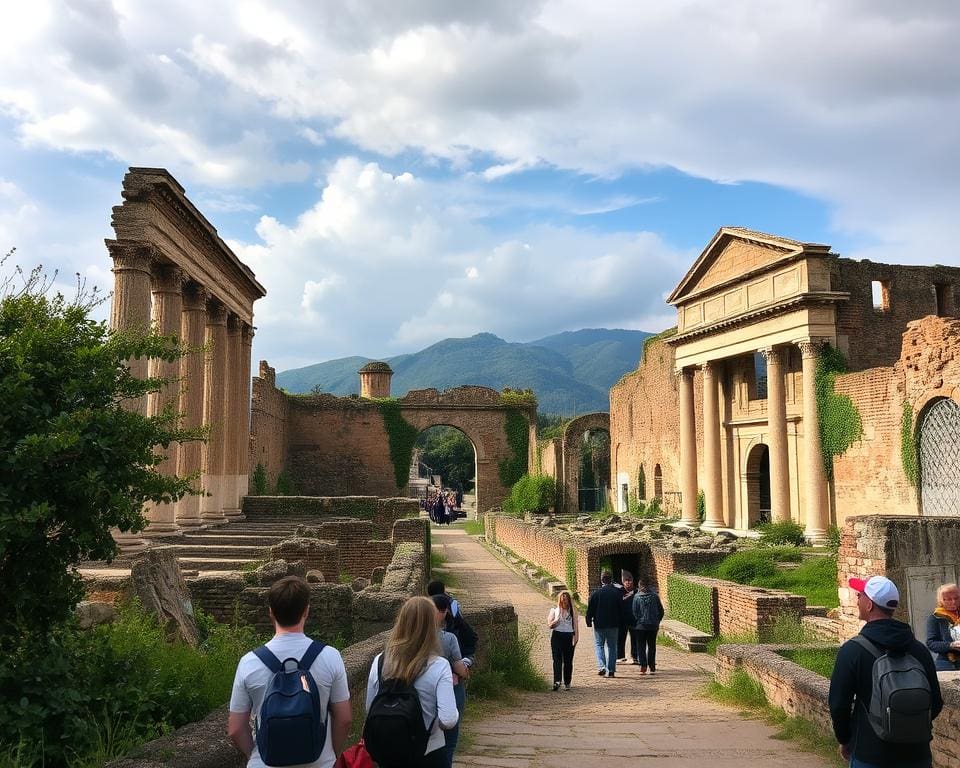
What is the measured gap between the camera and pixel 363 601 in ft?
27.1

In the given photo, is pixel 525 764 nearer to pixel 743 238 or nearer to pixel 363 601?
pixel 363 601

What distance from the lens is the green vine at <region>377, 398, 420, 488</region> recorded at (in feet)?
150

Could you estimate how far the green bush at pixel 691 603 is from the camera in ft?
46.3

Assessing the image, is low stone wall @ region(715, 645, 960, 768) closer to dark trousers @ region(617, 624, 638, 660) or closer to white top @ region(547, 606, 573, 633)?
white top @ region(547, 606, 573, 633)

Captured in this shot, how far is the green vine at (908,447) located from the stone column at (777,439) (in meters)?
4.55

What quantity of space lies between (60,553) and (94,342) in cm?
143

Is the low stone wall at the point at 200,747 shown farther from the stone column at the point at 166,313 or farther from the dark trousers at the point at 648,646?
the stone column at the point at 166,313

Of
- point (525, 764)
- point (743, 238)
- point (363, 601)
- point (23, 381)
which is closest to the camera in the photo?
point (23, 381)

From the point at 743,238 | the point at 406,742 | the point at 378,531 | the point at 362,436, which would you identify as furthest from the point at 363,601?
the point at 362,436

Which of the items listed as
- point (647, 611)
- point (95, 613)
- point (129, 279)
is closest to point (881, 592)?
point (95, 613)

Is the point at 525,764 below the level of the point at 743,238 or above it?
below

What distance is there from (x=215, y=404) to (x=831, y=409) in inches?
689

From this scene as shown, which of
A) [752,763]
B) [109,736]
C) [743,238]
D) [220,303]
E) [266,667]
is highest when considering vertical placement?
[743,238]

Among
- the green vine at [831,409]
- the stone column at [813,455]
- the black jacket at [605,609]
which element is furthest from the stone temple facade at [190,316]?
the green vine at [831,409]
